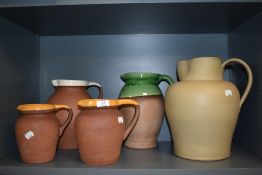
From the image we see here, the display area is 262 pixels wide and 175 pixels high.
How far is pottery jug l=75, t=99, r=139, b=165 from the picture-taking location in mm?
646

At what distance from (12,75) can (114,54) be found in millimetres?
366

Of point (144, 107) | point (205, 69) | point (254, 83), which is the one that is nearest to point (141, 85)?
point (144, 107)

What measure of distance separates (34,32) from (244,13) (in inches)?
27.1

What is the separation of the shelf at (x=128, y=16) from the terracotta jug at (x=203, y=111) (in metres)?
0.14

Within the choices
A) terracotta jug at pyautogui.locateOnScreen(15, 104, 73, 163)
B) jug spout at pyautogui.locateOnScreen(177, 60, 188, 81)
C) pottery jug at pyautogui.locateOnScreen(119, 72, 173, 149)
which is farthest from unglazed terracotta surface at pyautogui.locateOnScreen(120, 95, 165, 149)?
terracotta jug at pyautogui.locateOnScreen(15, 104, 73, 163)

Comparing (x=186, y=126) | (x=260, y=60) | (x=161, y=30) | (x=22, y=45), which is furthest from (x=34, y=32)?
(x=260, y=60)

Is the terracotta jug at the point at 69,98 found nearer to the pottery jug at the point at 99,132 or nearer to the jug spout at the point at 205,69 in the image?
the pottery jug at the point at 99,132

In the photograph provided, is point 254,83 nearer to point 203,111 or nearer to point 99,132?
point 203,111

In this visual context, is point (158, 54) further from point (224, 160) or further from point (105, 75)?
point (224, 160)

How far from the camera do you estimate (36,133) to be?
2.16 feet

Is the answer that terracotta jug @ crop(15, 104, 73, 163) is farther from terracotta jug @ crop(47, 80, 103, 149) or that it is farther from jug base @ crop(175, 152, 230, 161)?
jug base @ crop(175, 152, 230, 161)

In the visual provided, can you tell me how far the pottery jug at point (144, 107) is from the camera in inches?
31.7

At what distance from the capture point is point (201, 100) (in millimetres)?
666

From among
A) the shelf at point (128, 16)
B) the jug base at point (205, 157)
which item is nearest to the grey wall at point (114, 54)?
the shelf at point (128, 16)
